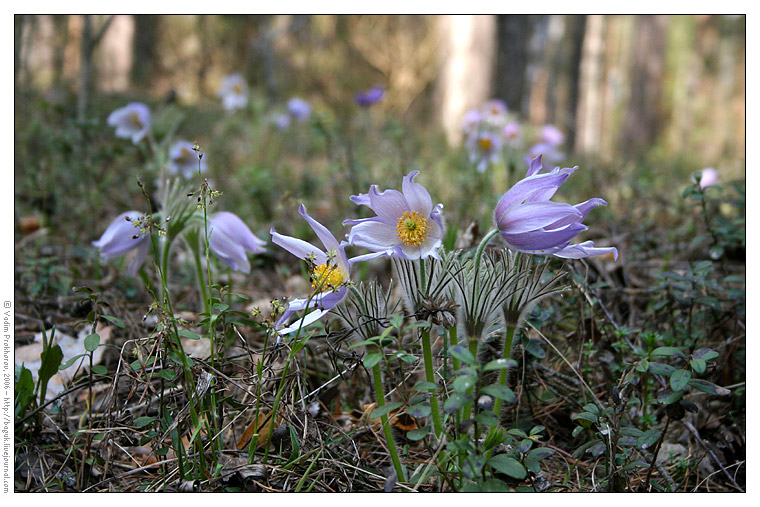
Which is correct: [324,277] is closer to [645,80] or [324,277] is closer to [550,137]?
[550,137]

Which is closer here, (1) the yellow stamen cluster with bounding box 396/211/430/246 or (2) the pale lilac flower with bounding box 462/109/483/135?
(1) the yellow stamen cluster with bounding box 396/211/430/246

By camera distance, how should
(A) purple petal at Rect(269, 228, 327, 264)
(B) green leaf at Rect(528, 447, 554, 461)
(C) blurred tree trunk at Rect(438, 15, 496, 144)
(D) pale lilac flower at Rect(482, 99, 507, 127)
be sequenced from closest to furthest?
(B) green leaf at Rect(528, 447, 554, 461), (A) purple petal at Rect(269, 228, 327, 264), (D) pale lilac flower at Rect(482, 99, 507, 127), (C) blurred tree trunk at Rect(438, 15, 496, 144)

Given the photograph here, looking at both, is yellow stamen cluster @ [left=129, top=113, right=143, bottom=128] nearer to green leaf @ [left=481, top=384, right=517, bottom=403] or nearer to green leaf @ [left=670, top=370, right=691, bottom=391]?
green leaf @ [left=481, top=384, right=517, bottom=403]

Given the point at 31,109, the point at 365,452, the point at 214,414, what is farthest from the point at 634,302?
the point at 31,109

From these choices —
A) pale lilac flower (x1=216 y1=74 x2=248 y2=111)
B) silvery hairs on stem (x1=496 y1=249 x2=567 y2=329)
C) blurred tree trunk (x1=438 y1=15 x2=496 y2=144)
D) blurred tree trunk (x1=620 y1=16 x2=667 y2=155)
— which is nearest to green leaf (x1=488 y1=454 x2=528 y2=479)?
silvery hairs on stem (x1=496 y1=249 x2=567 y2=329)

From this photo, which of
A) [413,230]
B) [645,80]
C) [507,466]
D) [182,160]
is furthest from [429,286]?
[645,80]

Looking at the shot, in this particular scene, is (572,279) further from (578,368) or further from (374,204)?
(374,204)
